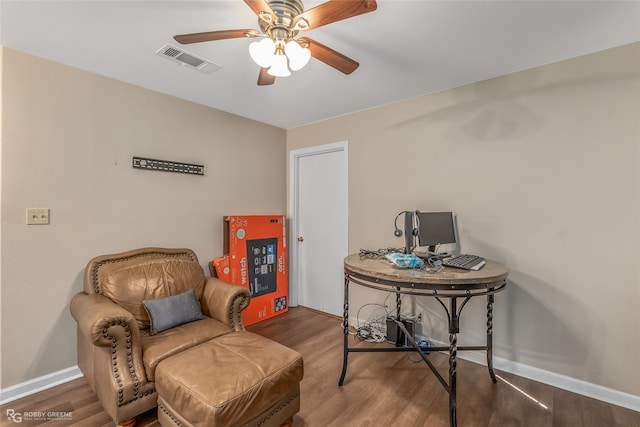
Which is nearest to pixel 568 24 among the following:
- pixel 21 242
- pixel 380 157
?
pixel 380 157

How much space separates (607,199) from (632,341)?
37.3 inches

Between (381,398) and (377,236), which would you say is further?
(377,236)

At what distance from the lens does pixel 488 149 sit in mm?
2439

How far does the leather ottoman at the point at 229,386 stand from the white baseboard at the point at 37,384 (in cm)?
118

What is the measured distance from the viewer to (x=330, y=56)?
5.44ft

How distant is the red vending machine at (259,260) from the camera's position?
3201 millimetres

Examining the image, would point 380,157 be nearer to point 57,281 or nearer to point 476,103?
point 476,103

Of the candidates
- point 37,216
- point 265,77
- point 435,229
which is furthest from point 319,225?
point 37,216

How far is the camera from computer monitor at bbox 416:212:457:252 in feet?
7.40

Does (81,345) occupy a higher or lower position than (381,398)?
higher

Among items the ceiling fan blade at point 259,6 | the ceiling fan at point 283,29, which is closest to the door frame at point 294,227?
the ceiling fan at point 283,29

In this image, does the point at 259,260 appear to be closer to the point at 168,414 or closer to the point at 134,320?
the point at 134,320

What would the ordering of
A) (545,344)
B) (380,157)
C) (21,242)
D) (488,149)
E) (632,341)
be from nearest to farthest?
(632,341)
(21,242)
(545,344)
(488,149)
(380,157)

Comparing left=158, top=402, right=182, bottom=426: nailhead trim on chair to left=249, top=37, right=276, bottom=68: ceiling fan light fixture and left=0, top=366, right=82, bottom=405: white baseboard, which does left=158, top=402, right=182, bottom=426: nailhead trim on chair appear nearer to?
left=0, top=366, right=82, bottom=405: white baseboard
